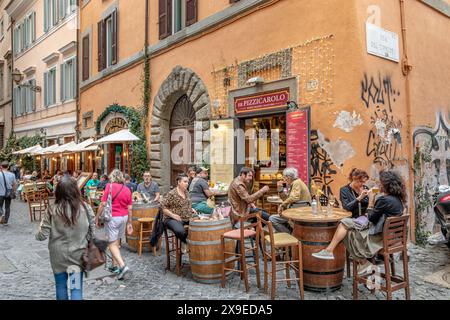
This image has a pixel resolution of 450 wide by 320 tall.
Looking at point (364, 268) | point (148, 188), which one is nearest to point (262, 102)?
point (148, 188)

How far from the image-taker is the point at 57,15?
1919 centimetres

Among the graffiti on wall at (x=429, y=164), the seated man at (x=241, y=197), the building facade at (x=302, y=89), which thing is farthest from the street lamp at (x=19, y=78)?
the graffiti on wall at (x=429, y=164)

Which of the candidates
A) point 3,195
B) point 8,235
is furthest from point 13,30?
point 8,235

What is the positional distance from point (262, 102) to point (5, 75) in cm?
2748

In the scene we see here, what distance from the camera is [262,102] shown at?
7887 mm

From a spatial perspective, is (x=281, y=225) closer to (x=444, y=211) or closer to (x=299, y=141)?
(x=299, y=141)

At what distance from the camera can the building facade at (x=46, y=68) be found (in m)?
18.2

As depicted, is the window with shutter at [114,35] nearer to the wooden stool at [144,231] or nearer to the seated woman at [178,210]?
the wooden stool at [144,231]

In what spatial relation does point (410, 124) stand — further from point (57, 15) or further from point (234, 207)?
point (57, 15)

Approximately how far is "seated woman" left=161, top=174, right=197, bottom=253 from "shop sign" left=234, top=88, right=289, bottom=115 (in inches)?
120

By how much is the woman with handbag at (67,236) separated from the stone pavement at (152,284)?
1.18 meters

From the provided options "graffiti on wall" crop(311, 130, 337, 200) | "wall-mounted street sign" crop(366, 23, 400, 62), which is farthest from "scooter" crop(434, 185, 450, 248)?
"wall-mounted street sign" crop(366, 23, 400, 62)

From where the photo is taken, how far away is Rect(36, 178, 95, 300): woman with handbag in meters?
3.28

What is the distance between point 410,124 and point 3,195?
9.87 metres
